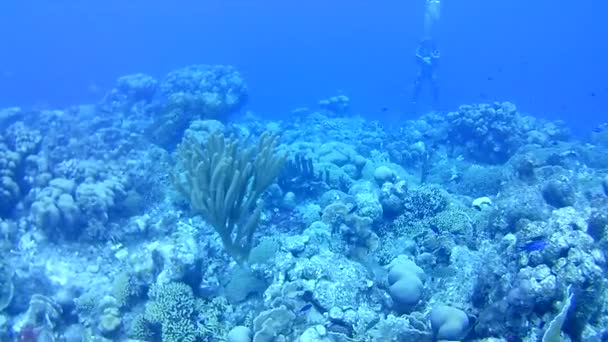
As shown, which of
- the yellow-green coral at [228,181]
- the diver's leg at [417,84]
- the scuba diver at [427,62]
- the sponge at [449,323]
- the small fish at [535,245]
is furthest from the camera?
the diver's leg at [417,84]

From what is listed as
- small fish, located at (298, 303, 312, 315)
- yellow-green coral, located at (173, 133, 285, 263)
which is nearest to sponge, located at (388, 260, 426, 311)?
small fish, located at (298, 303, 312, 315)

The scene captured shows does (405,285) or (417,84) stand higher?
(417,84)

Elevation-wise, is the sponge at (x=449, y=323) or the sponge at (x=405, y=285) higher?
the sponge at (x=405, y=285)

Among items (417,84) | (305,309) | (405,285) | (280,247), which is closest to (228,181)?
(280,247)

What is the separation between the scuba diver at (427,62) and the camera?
2502 centimetres

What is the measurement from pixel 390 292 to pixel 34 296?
5.18 metres

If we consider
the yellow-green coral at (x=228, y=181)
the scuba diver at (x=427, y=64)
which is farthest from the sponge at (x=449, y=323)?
the scuba diver at (x=427, y=64)

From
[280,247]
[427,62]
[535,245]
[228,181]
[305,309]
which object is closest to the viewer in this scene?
[535,245]

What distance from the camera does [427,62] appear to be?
24.9 metres

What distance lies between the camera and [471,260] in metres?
7.27

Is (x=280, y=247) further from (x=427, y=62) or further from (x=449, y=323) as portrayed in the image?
(x=427, y=62)

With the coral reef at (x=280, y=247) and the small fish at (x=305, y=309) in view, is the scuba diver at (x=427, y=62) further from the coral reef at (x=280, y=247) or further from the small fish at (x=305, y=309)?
the small fish at (x=305, y=309)

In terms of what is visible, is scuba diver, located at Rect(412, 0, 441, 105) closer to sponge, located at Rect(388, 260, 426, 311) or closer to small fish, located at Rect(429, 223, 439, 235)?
small fish, located at Rect(429, 223, 439, 235)

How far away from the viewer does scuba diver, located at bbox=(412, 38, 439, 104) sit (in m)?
25.0
